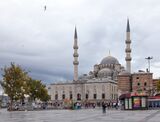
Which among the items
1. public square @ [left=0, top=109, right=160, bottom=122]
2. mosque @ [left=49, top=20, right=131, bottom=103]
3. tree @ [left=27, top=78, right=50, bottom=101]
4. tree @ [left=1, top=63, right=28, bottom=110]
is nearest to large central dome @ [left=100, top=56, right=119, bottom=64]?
mosque @ [left=49, top=20, right=131, bottom=103]

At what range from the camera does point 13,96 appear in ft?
254

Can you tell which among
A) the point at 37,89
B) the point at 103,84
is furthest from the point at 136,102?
the point at 103,84

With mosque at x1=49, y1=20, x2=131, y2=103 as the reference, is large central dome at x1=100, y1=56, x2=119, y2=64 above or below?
above

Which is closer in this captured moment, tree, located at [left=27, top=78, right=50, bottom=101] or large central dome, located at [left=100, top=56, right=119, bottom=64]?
tree, located at [left=27, top=78, right=50, bottom=101]

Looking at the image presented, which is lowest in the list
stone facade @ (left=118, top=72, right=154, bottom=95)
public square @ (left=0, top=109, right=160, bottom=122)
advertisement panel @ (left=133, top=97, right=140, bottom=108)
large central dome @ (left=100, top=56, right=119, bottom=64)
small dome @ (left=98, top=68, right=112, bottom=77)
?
public square @ (left=0, top=109, right=160, bottom=122)

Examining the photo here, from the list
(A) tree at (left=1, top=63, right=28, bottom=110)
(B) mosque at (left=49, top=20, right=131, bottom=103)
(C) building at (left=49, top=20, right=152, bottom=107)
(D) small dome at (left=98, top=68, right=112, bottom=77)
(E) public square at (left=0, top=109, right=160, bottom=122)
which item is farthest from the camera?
(D) small dome at (left=98, top=68, right=112, bottom=77)

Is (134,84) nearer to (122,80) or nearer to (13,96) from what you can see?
(122,80)

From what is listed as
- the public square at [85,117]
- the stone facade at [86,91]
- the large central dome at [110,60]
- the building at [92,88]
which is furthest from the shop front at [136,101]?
the large central dome at [110,60]

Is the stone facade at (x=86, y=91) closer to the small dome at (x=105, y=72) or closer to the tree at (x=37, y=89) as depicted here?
the small dome at (x=105, y=72)

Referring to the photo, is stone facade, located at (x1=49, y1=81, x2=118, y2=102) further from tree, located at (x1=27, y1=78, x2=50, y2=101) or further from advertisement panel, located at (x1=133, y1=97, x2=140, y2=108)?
advertisement panel, located at (x1=133, y1=97, x2=140, y2=108)

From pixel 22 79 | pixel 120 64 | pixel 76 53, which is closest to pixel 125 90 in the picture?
pixel 76 53

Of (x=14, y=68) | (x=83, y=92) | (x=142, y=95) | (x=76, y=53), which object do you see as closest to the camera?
(x=142, y=95)

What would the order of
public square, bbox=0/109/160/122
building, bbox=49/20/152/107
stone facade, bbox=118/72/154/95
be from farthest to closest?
1. stone facade, bbox=118/72/154/95
2. building, bbox=49/20/152/107
3. public square, bbox=0/109/160/122

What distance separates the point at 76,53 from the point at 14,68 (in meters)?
59.1
